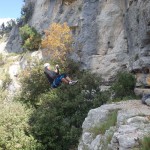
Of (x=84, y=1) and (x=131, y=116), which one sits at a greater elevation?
(x=84, y=1)

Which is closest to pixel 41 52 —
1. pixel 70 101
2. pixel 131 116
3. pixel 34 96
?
pixel 34 96

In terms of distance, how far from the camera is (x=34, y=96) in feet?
82.2

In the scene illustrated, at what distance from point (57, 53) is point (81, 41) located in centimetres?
247

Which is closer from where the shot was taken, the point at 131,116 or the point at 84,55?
the point at 131,116

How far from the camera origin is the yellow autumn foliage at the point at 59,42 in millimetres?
29172

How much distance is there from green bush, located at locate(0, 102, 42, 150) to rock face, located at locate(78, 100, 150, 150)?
6.12 metres

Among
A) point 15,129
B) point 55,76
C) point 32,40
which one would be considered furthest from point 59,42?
point 55,76

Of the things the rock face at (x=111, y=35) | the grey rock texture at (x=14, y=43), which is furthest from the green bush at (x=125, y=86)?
the grey rock texture at (x=14, y=43)

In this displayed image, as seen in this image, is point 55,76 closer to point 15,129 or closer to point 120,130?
point 15,129

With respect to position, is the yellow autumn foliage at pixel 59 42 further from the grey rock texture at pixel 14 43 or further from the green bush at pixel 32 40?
the grey rock texture at pixel 14 43

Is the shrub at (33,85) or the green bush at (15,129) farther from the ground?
the shrub at (33,85)

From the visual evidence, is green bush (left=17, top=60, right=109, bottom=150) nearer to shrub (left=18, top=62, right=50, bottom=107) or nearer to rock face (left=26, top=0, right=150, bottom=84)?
shrub (left=18, top=62, right=50, bottom=107)

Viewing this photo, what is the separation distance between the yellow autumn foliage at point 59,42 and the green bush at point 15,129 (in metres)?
8.84

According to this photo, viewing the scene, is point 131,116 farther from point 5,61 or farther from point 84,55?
point 5,61
